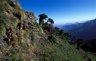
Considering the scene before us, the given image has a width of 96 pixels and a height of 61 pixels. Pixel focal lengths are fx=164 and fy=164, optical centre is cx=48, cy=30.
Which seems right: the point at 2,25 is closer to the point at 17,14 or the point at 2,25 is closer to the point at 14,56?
the point at 14,56

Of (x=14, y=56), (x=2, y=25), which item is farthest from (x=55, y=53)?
(x=2, y=25)

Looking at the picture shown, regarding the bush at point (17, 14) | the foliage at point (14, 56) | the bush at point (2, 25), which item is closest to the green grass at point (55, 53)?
the foliage at point (14, 56)

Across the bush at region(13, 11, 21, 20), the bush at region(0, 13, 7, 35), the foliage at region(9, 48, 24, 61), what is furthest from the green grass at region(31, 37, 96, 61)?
the bush at region(0, 13, 7, 35)

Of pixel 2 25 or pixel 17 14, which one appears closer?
pixel 2 25

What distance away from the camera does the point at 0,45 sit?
19.5 meters

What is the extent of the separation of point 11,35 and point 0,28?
2.49 m

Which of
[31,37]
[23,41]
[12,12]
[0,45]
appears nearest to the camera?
[0,45]

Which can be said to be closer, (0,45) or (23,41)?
(0,45)

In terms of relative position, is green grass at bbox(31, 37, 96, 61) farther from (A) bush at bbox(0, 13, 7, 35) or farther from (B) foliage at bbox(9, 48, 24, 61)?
(A) bush at bbox(0, 13, 7, 35)

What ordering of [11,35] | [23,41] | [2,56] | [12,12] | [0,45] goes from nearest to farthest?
[2,56] → [0,45] → [11,35] → [23,41] → [12,12]

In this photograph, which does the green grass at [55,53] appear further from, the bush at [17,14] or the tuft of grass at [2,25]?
the tuft of grass at [2,25]

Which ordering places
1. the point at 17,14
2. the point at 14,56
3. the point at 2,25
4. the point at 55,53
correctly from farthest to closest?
the point at 55,53 < the point at 17,14 < the point at 2,25 < the point at 14,56

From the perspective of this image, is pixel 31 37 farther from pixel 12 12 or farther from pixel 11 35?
pixel 11 35

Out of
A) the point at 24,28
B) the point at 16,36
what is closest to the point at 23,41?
the point at 16,36
